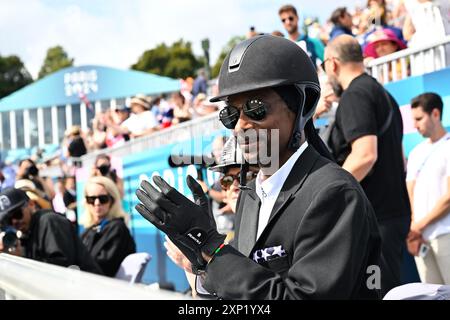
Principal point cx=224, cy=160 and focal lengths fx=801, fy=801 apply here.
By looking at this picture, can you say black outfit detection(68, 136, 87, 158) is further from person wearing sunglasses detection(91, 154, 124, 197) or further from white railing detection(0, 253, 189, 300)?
white railing detection(0, 253, 189, 300)

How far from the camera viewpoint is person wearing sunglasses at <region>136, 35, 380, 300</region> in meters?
2.08

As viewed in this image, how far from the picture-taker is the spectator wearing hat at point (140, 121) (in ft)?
43.3

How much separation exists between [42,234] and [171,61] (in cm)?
6272

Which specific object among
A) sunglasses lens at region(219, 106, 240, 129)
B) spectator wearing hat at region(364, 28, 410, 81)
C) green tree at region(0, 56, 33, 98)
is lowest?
sunglasses lens at region(219, 106, 240, 129)

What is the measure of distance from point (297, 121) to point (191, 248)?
0.54 metres

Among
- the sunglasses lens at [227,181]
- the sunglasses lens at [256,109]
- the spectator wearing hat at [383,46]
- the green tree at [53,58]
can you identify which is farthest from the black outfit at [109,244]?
the green tree at [53,58]

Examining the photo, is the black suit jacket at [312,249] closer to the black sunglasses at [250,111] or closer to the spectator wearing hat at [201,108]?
the black sunglasses at [250,111]

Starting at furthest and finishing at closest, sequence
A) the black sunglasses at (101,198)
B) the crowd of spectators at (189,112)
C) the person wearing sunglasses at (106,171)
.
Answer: the person wearing sunglasses at (106,171) < the black sunglasses at (101,198) < the crowd of spectators at (189,112)

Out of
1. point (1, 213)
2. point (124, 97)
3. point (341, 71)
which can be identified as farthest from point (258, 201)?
point (124, 97)

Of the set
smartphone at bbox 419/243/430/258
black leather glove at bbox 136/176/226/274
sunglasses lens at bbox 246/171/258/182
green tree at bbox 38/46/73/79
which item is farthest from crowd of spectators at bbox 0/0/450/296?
green tree at bbox 38/46/73/79

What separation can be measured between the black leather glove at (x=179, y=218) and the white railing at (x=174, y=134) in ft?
19.8

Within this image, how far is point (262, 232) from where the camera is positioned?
2336mm

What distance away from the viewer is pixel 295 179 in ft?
7.78
